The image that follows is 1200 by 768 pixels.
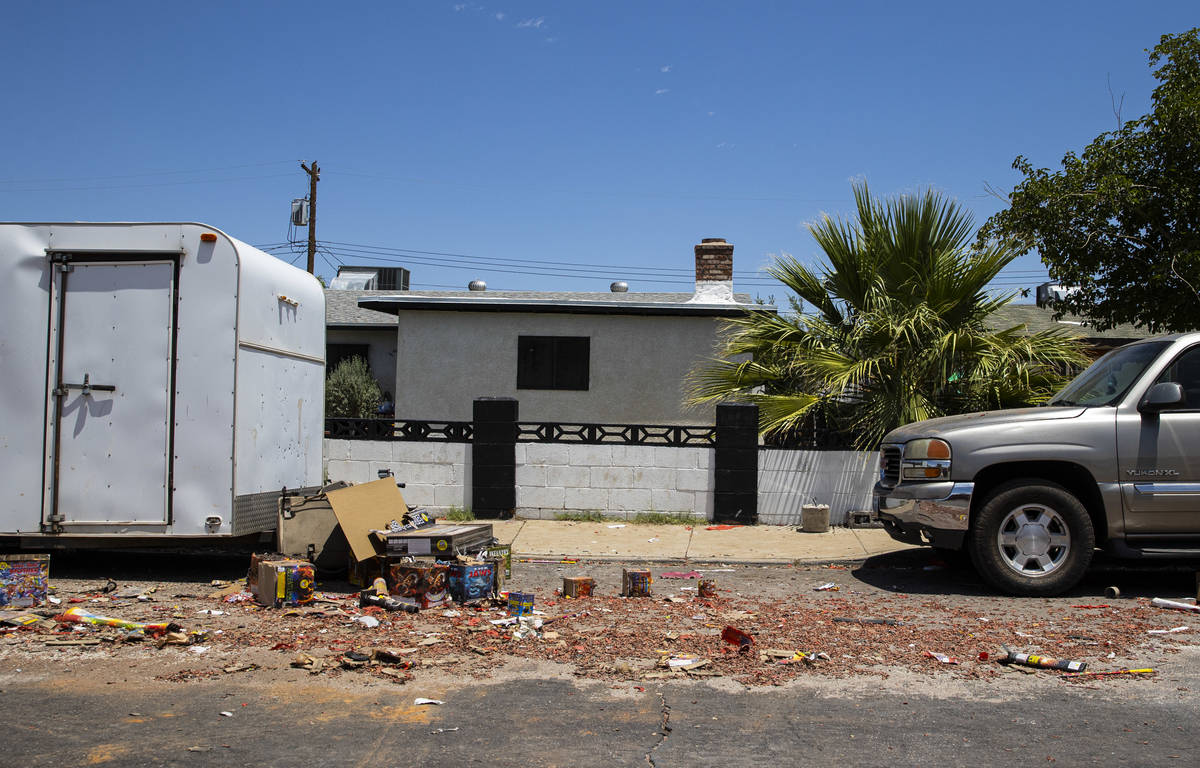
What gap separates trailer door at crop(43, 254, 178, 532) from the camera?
760 cm

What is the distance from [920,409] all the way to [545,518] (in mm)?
4502

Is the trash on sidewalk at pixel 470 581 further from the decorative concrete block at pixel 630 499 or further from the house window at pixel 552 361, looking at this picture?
the house window at pixel 552 361

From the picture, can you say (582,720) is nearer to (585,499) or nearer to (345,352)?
(585,499)

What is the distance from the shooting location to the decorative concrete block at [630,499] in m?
11.2

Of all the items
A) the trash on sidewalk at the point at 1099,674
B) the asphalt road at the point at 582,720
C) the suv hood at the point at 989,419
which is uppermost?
the suv hood at the point at 989,419

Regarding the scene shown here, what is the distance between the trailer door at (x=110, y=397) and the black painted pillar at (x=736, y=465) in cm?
598

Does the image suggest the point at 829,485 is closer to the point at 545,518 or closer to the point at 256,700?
the point at 545,518

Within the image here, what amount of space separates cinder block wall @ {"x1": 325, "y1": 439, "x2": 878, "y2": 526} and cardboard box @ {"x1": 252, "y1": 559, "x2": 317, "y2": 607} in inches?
175

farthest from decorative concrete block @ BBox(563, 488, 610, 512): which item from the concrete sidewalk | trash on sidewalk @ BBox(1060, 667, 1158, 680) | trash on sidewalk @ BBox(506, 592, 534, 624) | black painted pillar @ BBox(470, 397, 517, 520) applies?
trash on sidewalk @ BBox(1060, 667, 1158, 680)

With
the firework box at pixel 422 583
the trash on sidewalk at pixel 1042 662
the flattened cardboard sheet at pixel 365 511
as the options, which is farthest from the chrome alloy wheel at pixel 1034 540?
the flattened cardboard sheet at pixel 365 511

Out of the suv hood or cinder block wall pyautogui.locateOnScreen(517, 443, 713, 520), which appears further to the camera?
cinder block wall pyautogui.locateOnScreen(517, 443, 713, 520)

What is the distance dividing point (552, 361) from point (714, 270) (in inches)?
116

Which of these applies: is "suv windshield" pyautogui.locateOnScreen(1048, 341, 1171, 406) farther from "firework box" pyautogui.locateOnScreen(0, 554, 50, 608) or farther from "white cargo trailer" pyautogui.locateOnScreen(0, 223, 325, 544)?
"firework box" pyautogui.locateOnScreen(0, 554, 50, 608)

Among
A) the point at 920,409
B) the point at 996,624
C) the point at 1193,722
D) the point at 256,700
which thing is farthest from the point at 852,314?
the point at 256,700
